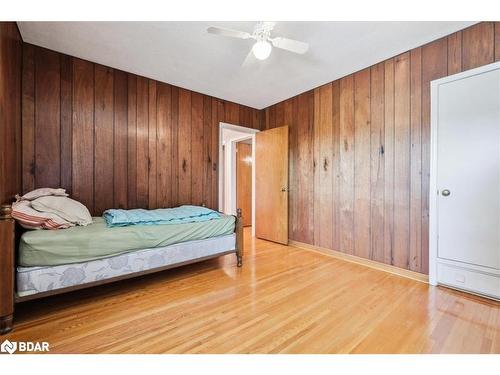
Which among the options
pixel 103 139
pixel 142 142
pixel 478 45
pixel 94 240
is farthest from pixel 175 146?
pixel 478 45

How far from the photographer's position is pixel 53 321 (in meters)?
1.55

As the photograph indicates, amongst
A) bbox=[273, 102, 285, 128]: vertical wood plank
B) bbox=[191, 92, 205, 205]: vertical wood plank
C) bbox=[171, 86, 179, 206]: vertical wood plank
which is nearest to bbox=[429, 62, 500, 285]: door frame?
bbox=[273, 102, 285, 128]: vertical wood plank

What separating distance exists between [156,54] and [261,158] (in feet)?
7.13

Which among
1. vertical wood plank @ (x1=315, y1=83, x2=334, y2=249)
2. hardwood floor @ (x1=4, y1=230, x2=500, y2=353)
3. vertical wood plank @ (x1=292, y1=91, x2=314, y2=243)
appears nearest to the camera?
hardwood floor @ (x1=4, y1=230, x2=500, y2=353)

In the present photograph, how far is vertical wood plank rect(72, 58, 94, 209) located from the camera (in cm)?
246

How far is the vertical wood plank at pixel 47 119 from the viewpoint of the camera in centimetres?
Result: 228

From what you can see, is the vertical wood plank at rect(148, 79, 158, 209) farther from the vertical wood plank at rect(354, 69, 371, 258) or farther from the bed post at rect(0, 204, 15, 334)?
the vertical wood plank at rect(354, 69, 371, 258)

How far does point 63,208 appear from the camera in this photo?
74.0 inches

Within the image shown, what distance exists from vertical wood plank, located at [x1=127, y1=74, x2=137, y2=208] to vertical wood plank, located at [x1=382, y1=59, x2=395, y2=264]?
9.88ft

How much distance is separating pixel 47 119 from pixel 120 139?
677 millimetres

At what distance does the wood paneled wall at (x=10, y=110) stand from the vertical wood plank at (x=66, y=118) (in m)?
0.33

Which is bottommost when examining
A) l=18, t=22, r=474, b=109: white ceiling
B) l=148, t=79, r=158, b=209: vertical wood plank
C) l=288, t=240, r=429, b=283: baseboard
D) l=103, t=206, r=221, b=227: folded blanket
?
l=288, t=240, r=429, b=283: baseboard

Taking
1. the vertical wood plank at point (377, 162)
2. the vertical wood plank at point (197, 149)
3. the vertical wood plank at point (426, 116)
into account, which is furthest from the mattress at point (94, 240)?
the vertical wood plank at point (426, 116)

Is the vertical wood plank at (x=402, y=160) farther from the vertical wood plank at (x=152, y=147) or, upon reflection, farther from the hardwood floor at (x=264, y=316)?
the vertical wood plank at (x=152, y=147)
